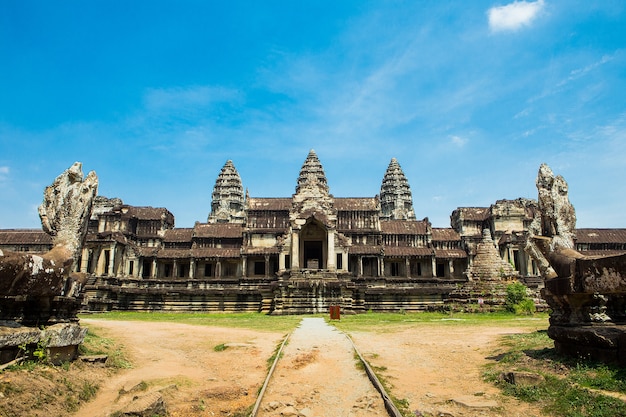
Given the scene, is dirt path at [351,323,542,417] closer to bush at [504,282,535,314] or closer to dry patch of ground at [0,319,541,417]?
dry patch of ground at [0,319,541,417]

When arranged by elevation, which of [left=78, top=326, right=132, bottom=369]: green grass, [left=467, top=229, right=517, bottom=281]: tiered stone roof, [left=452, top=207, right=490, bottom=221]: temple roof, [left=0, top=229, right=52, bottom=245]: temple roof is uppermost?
[left=452, top=207, right=490, bottom=221]: temple roof

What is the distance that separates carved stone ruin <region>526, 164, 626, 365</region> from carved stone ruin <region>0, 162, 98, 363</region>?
1063 centimetres

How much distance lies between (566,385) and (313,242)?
120 feet

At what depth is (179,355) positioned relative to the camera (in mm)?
13094

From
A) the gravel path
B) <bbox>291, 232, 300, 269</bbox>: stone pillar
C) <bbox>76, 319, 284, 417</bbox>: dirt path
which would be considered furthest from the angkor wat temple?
the gravel path

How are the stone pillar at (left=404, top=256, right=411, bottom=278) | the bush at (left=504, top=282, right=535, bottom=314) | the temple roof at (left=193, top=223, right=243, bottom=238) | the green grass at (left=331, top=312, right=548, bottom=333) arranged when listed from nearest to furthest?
the green grass at (left=331, top=312, right=548, bottom=333) → the bush at (left=504, top=282, right=535, bottom=314) → the stone pillar at (left=404, top=256, right=411, bottom=278) → the temple roof at (left=193, top=223, right=243, bottom=238)

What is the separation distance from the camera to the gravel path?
7441mm

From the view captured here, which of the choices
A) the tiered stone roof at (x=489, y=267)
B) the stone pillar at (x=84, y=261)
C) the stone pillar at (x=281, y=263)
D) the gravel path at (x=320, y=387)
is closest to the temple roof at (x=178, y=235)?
the stone pillar at (x=84, y=261)

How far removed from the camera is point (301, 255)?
41625mm

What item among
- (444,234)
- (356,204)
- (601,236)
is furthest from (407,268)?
(601,236)

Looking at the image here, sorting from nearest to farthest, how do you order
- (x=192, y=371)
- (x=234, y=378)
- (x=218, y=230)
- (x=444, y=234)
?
(x=234, y=378)
(x=192, y=371)
(x=218, y=230)
(x=444, y=234)

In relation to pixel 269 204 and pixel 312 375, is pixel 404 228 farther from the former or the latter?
pixel 312 375

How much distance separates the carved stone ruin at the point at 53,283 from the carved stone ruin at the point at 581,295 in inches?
418

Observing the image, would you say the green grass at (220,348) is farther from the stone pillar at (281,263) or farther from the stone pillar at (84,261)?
the stone pillar at (84,261)
